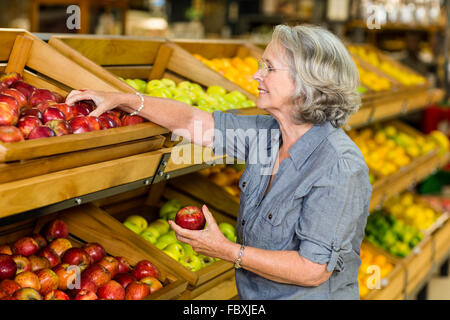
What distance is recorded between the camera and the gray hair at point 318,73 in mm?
1607

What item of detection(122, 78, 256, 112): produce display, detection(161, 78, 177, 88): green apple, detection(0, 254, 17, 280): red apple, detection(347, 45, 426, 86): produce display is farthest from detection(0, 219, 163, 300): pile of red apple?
detection(347, 45, 426, 86): produce display

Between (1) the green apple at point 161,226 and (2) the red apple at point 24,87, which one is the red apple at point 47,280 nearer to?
(2) the red apple at point 24,87

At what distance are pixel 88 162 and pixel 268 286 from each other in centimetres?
71

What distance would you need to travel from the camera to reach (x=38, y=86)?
190 cm

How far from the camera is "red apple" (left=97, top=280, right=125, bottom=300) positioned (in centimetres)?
173

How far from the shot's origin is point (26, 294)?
155 cm

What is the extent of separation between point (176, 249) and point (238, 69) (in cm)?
134

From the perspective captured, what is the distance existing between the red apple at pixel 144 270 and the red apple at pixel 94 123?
581mm

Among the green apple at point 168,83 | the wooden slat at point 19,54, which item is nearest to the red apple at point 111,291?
the wooden slat at point 19,54

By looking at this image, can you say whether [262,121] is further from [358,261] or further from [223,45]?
[223,45]

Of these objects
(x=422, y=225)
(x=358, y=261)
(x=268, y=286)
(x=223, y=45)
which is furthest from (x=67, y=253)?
(x=422, y=225)

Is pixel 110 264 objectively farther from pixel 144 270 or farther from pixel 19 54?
pixel 19 54

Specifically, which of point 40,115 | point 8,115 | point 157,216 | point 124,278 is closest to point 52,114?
point 40,115

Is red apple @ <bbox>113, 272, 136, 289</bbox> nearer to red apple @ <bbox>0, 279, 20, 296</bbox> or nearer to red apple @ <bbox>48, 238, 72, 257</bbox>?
red apple @ <bbox>48, 238, 72, 257</bbox>
